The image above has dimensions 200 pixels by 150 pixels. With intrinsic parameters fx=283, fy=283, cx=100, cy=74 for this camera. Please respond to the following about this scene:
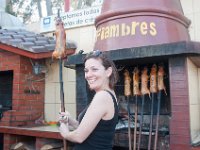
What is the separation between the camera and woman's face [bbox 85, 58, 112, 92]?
2088 millimetres

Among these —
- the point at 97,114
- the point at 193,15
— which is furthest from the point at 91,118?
the point at 193,15

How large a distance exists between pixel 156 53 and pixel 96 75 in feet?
4.47

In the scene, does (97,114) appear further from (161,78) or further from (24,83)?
(24,83)

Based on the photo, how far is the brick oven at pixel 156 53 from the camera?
3139 mm

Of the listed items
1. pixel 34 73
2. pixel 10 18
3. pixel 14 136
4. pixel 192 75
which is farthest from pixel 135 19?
pixel 10 18

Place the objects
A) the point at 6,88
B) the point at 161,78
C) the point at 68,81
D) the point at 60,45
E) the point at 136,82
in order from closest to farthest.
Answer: the point at 60,45 → the point at 161,78 → the point at 136,82 → the point at 68,81 → the point at 6,88

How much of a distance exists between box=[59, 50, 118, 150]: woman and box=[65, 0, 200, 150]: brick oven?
1.26 m

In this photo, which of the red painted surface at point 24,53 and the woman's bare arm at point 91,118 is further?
the red painted surface at point 24,53

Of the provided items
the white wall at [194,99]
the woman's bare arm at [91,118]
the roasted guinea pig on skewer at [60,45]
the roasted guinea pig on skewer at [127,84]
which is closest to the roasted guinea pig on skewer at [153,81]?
the roasted guinea pig on skewer at [127,84]

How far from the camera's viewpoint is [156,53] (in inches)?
128

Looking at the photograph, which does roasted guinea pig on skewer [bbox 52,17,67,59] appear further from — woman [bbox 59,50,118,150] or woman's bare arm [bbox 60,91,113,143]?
woman's bare arm [bbox 60,91,113,143]

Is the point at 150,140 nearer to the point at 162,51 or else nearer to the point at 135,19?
the point at 162,51

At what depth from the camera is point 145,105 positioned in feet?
13.6

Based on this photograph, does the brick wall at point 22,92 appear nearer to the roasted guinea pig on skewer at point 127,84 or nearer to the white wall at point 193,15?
the roasted guinea pig on skewer at point 127,84
